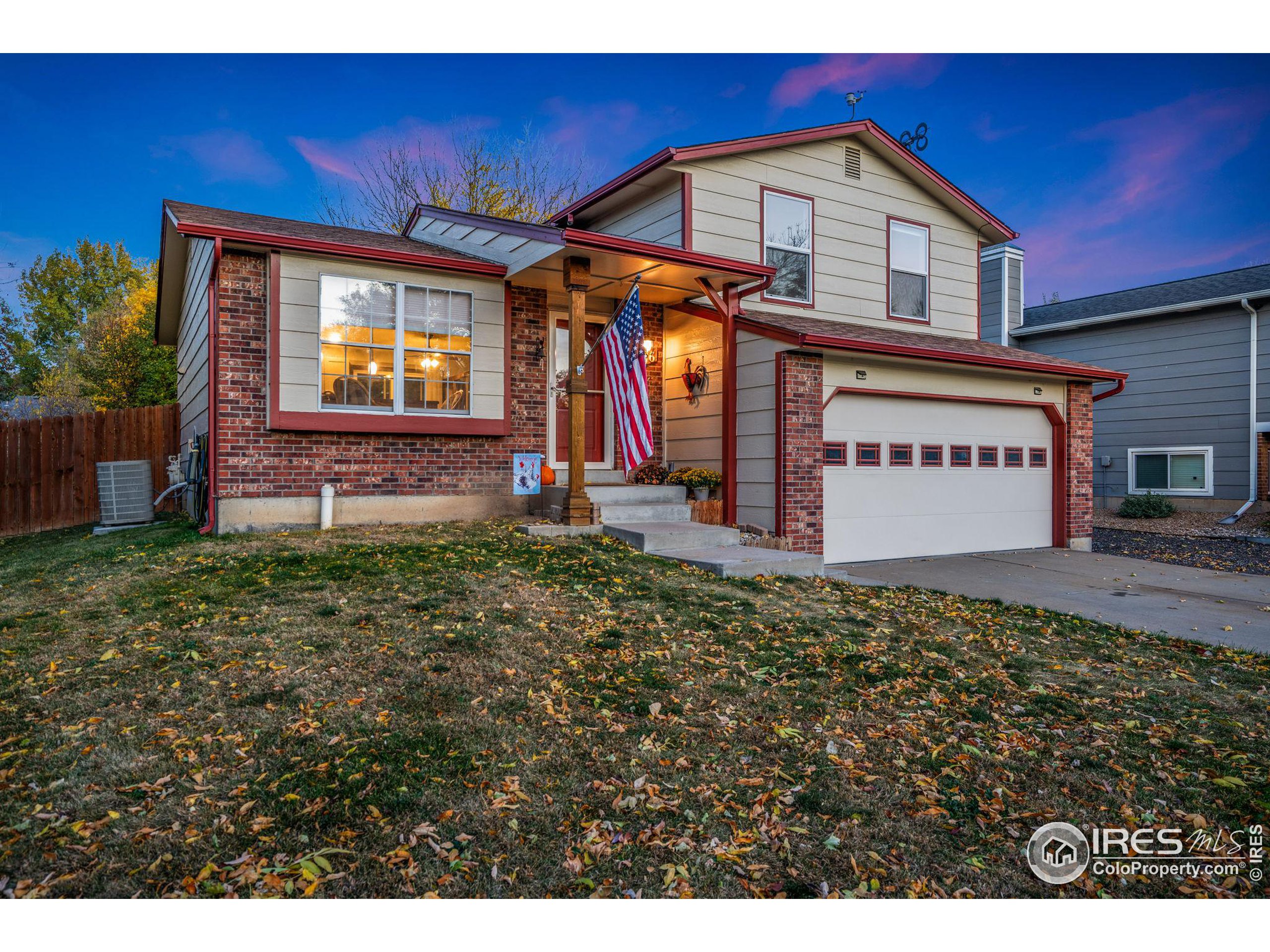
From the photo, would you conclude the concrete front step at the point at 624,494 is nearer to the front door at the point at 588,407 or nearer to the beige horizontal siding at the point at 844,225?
the front door at the point at 588,407

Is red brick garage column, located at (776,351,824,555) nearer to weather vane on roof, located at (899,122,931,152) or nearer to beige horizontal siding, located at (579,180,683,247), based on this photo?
beige horizontal siding, located at (579,180,683,247)

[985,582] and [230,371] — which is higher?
[230,371]

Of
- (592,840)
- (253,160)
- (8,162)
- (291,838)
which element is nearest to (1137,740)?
(592,840)

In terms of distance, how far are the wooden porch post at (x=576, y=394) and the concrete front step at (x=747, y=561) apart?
3.75 ft

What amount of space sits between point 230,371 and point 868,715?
7.32 meters

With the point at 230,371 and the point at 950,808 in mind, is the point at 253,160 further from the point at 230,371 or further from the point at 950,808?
the point at 950,808

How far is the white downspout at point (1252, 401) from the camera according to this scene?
14.1m

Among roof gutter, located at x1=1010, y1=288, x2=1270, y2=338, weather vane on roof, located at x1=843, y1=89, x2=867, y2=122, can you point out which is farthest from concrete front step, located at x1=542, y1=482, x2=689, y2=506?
roof gutter, located at x1=1010, y1=288, x2=1270, y2=338

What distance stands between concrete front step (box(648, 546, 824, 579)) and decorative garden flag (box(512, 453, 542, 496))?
8.20 ft

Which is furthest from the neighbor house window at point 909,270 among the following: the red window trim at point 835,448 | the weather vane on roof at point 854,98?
the red window trim at point 835,448

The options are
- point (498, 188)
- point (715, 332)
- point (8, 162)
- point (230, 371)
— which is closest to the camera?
point (230, 371)

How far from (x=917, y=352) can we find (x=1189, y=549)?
6111 millimetres

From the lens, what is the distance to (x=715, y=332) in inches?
388

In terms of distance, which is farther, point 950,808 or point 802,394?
point 802,394
